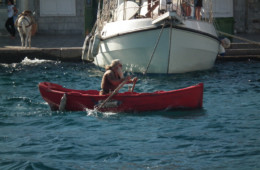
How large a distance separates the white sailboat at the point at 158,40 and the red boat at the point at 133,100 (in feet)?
11.7

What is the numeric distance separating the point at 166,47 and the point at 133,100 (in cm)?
471

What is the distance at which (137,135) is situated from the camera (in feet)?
34.0

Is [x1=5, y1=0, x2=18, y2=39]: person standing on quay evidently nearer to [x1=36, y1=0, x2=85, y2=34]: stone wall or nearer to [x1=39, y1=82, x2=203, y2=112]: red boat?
[x1=36, y1=0, x2=85, y2=34]: stone wall

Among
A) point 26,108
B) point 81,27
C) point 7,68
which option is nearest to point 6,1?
point 81,27

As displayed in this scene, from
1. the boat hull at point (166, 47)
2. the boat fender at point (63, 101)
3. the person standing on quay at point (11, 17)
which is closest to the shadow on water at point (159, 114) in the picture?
the boat fender at point (63, 101)

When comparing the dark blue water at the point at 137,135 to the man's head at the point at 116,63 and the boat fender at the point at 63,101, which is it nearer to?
the boat fender at the point at 63,101

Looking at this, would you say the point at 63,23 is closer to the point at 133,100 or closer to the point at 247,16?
the point at 247,16

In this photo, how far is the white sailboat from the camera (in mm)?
15992

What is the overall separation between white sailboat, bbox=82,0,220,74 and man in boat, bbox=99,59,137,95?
3242 millimetres

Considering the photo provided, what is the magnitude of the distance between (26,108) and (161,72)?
5.06m

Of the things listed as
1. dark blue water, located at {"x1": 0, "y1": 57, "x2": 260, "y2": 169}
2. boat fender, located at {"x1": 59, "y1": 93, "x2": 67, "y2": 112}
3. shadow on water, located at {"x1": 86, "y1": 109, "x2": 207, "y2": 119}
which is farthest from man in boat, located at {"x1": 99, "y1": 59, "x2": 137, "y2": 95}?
boat fender, located at {"x1": 59, "y1": 93, "x2": 67, "y2": 112}

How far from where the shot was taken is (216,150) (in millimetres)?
9258

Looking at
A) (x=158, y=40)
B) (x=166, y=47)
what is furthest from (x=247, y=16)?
(x=158, y=40)

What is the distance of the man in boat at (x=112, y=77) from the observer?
12.1m
